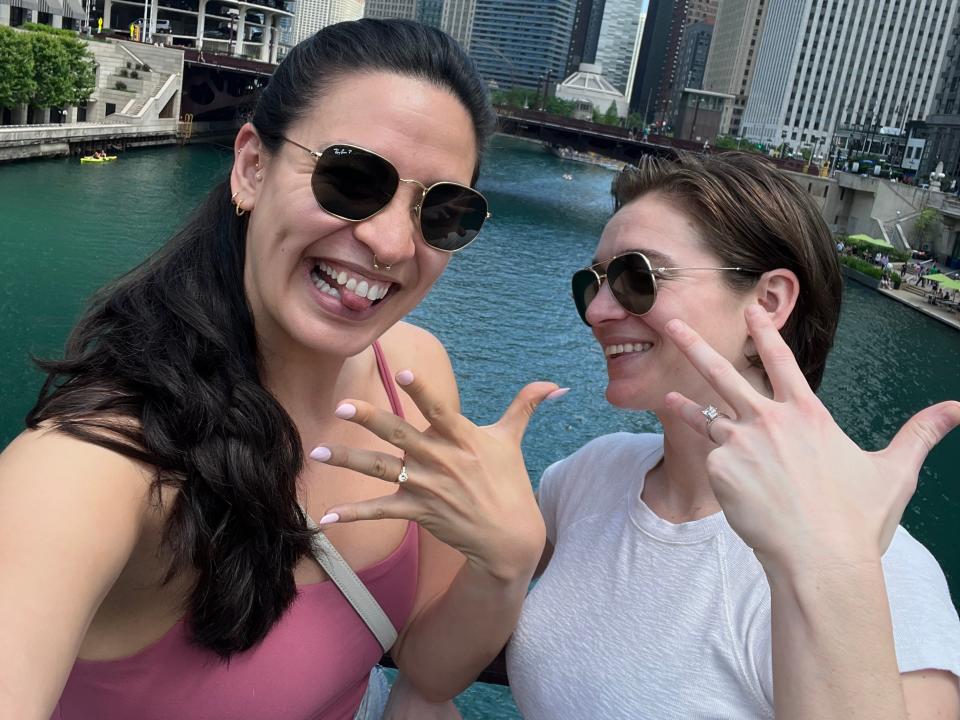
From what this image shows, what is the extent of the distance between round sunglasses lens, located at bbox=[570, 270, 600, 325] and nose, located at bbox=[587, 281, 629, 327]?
0.09 m

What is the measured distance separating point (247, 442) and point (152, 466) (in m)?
0.21

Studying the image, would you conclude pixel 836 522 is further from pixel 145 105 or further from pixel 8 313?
pixel 145 105

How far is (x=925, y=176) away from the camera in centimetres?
5581

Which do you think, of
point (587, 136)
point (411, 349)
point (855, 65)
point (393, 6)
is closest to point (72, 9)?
point (587, 136)

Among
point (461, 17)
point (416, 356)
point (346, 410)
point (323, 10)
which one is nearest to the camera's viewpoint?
point (346, 410)

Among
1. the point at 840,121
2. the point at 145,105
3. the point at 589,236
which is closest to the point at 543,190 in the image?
the point at 589,236

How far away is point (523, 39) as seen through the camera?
452 feet

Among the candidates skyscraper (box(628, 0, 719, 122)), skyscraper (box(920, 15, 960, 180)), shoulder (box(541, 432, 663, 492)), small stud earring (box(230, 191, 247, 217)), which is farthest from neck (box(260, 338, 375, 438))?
skyscraper (box(628, 0, 719, 122))

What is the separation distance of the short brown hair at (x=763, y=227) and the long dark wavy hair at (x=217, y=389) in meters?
0.56

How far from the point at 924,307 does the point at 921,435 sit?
90.4 ft

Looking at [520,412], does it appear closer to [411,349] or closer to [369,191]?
[369,191]

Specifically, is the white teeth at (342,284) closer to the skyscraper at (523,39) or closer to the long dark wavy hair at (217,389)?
the long dark wavy hair at (217,389)

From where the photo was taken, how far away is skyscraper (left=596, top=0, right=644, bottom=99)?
16888 centimetres

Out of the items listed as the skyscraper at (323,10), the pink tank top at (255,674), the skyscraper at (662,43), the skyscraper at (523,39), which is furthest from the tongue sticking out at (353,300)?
the skyscraper at (662,43)
